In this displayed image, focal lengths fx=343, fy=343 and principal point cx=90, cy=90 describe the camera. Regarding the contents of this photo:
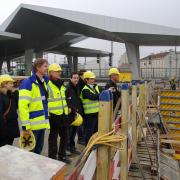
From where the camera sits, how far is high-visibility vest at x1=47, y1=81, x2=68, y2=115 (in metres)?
5.54

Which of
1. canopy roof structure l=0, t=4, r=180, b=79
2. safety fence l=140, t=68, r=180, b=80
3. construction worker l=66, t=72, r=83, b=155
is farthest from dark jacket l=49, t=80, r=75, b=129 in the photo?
safety fence l=140, t=68, r=180, b=80

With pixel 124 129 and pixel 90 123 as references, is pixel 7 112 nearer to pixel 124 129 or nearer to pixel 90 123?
pixel 124 129

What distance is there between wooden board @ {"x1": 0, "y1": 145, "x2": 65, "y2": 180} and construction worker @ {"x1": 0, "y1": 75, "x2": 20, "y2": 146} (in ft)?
9.49

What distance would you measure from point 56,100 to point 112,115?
92.0 inches

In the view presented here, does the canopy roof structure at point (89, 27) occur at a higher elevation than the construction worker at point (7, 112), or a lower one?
higher

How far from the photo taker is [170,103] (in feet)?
57.4

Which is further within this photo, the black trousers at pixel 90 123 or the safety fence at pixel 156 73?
Answer: the safety fence at pixel 156 73

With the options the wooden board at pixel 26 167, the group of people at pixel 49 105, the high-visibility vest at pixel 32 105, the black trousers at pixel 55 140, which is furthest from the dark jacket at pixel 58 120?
the wooden board at pixel 26 167

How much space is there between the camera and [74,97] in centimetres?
656

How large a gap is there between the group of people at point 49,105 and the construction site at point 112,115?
2.0 inches

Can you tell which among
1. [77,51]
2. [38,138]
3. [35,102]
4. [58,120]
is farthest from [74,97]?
[77,51]

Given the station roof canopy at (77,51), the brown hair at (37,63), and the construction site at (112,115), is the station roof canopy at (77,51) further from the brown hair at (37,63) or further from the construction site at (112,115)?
the brown hair at (37,63)

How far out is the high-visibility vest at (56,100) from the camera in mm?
5543

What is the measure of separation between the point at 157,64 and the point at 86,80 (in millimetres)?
69993
